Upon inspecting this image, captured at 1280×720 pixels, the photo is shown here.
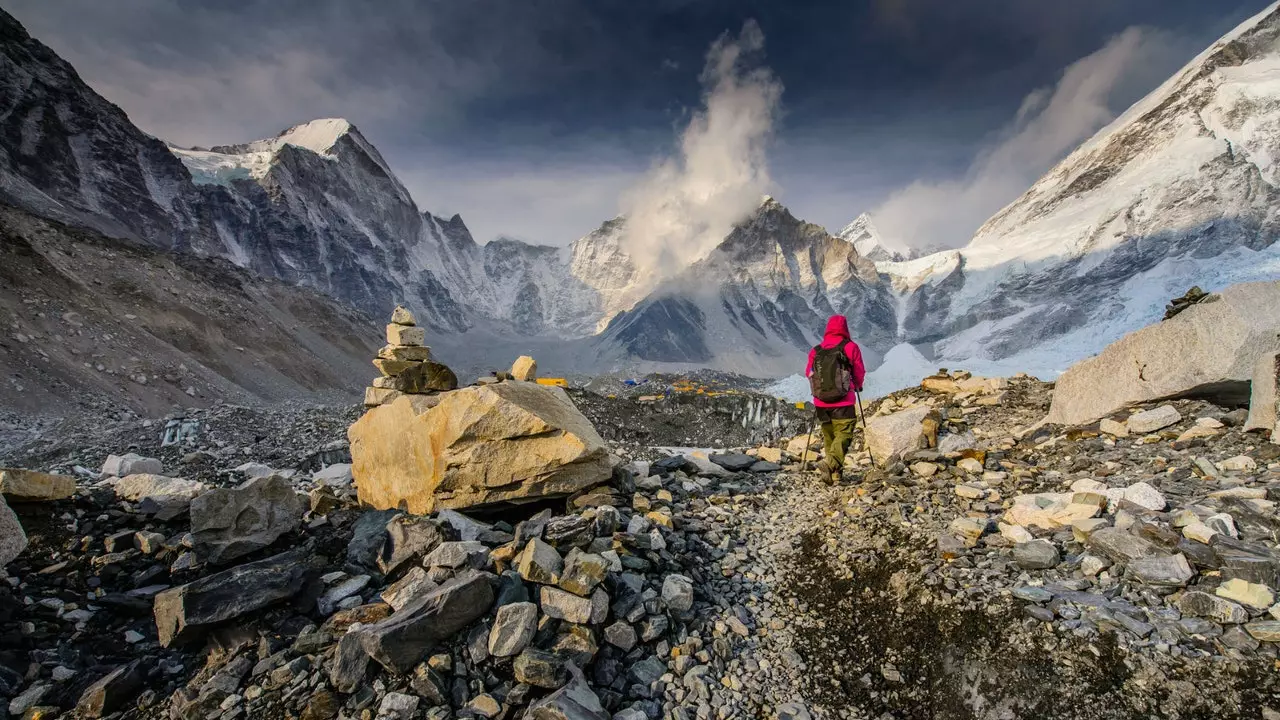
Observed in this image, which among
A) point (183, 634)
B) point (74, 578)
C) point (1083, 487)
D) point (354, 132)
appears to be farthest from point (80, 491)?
point (354, 132)

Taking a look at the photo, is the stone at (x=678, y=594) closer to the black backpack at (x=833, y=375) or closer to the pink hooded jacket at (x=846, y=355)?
the black backpack at (x=833, y=375)

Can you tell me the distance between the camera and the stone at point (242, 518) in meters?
4.83

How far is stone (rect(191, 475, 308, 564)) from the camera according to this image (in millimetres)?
4832

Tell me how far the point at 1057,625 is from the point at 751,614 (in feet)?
6.94

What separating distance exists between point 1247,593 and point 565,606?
175 inches

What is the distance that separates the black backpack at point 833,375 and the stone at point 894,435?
1.08 metres

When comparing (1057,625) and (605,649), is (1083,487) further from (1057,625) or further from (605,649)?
(605,649)

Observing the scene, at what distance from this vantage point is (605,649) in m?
3.86

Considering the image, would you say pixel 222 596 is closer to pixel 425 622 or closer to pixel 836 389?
pixel 425 622

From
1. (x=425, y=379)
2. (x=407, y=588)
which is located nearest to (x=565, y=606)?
(x=407, y=588)

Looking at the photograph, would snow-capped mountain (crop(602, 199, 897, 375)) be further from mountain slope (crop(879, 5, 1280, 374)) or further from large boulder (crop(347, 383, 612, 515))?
large boulder (crop(347, 383, 612, 515))

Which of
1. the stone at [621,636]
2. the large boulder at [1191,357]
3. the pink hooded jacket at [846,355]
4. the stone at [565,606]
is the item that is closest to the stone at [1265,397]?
the large boulder at [1191,357]

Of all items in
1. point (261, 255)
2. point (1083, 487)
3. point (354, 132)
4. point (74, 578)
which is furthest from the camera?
point (354, 132)

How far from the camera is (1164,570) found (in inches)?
144
